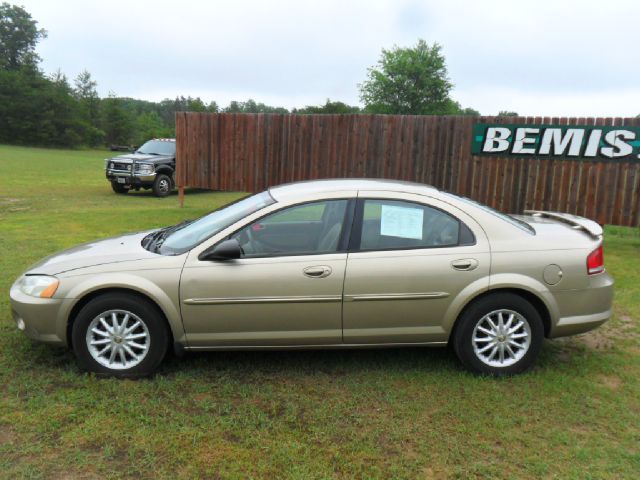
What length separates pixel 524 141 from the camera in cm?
1017

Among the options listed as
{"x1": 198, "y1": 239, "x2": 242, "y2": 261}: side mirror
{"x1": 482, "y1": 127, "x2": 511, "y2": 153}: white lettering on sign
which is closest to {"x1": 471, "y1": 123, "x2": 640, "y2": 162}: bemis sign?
{"x1": 482, "y1": 127, "x2": 511, "y2": 153}: white lettering on sign

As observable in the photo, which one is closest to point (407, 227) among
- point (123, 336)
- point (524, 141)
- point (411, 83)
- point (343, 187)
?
point (343, 187)

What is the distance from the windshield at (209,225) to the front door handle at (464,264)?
1.45m

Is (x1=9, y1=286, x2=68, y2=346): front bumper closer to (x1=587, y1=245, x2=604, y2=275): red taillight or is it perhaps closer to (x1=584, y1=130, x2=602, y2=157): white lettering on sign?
(x1=587, y1=245, x2=604, y2=275): red taillight

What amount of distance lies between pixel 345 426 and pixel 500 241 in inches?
70.7

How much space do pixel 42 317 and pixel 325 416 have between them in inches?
85.3

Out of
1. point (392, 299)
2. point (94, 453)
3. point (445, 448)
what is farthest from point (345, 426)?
point (94, 453)

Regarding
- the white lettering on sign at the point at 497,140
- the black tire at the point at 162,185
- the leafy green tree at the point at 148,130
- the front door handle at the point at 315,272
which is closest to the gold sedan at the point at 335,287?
the front door handle at the point at 315,272

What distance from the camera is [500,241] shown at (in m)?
4.05

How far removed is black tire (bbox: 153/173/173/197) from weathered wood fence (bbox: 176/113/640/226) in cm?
373

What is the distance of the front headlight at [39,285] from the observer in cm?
Answer: 390

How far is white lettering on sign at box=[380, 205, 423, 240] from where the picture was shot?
4055 mm

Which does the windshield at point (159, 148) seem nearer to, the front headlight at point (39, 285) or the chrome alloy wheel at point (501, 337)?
the front headlight at point (39, 285)

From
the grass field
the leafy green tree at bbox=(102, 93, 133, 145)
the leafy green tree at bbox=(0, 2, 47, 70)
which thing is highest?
the leafy green tree at bbox=(0, 2, 47, 70)
